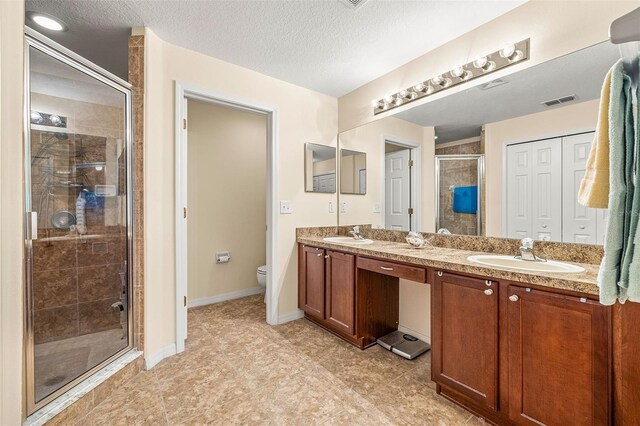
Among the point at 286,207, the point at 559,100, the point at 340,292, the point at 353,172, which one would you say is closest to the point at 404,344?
the point at 340,292

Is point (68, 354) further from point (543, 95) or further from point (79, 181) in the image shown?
point (543, 95)

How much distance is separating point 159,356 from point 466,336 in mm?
2063

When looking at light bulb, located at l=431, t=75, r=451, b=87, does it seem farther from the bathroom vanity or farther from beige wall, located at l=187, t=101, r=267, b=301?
beige wall, located at l=187, t=101, r=267, b=301

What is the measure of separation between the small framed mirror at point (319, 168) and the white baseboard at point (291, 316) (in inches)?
49.9

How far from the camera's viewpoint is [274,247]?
8.68ft

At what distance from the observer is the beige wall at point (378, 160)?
2262mm

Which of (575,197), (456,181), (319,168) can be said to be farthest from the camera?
(319,168)

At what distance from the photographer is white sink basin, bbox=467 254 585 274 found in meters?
1.33

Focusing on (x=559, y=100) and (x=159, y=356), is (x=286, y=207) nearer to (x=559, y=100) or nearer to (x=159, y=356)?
(x=159, y=356)

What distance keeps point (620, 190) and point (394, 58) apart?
200 centimetres

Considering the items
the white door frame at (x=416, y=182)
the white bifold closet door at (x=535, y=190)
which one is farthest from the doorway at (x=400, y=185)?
the white bifold closet door at (x=535, y=190)

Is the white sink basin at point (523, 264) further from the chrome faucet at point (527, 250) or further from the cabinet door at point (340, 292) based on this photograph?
the cabinet door at point (340, 292)

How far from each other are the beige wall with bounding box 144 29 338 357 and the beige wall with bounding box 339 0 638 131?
0.98 meters

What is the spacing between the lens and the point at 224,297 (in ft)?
11.1
